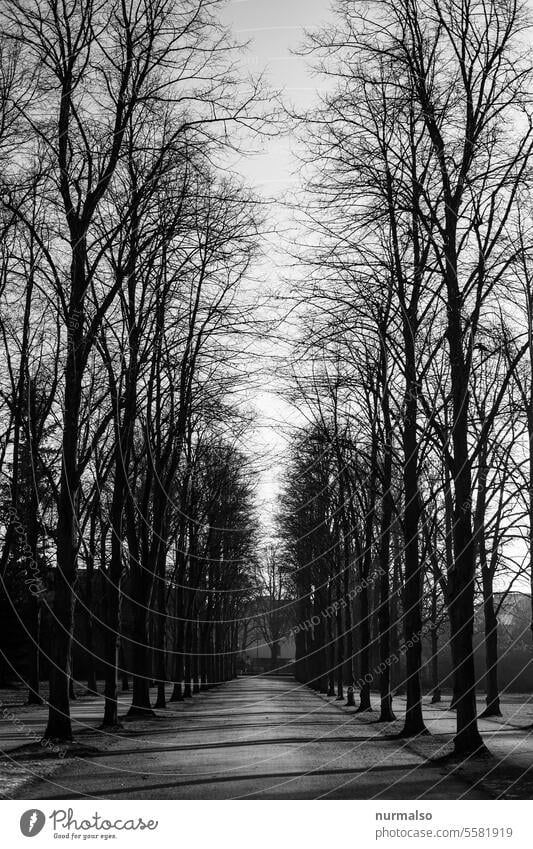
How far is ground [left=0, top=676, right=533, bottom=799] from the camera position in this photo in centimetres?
1122

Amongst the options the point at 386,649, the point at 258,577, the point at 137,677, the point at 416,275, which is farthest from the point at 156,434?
the point at 258,577

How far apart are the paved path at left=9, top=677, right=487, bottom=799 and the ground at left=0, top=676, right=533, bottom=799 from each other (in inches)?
0.7

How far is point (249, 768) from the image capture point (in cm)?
1395

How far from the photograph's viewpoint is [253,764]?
14594mm

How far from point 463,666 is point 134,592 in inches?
548

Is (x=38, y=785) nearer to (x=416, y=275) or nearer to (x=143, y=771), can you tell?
(x=143, y=771)

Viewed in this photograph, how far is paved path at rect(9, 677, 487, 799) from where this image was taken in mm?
11055

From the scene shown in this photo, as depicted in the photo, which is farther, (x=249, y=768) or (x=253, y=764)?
(x=253, y=764)

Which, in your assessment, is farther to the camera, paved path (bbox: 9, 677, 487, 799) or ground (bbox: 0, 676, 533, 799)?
ground (bbox: 0, 676, 533, 799)

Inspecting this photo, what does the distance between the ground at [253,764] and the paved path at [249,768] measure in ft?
Result: 0.05

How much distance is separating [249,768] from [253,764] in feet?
2.18

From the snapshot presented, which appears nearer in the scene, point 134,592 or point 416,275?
point 416,275
